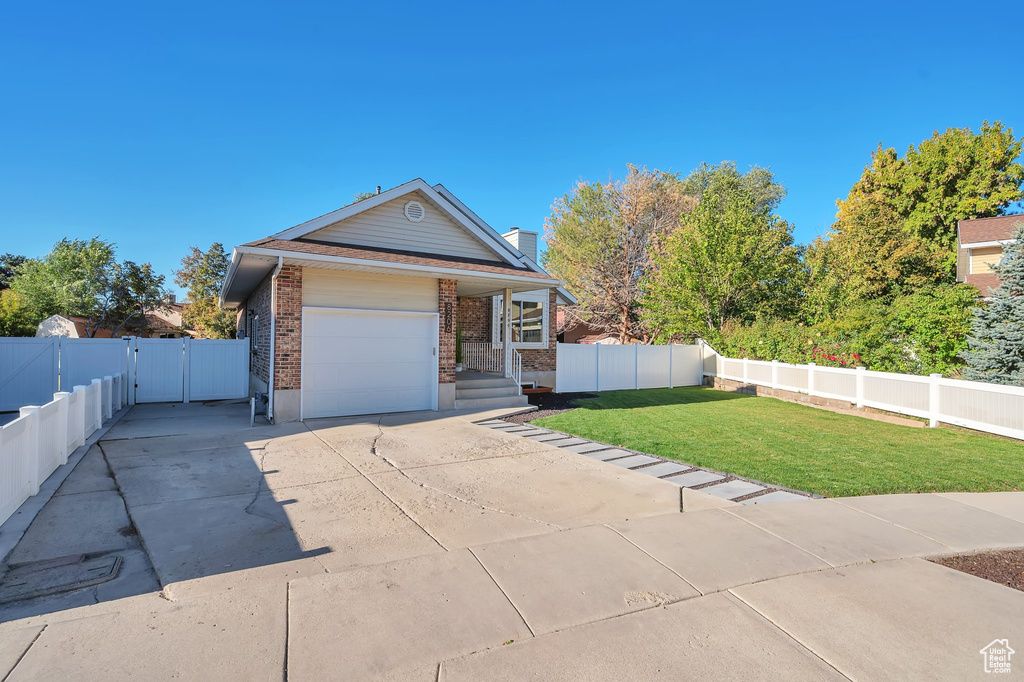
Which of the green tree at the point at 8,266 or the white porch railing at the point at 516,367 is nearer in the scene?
the white porch railing at the point at 516,367

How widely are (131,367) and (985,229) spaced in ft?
103

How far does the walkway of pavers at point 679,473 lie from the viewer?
230 inches

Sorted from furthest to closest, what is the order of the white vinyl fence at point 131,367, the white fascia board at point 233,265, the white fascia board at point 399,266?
the white vinyl fence at point 131,367
the white fascia board at point 233,265
the white fascia board at point 399,266

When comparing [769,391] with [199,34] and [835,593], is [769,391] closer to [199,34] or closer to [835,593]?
[835,593]

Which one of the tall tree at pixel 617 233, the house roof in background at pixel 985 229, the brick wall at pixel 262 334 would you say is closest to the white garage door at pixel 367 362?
the brick wall at pixel 262 334

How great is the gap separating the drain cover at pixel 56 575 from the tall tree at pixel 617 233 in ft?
84.4

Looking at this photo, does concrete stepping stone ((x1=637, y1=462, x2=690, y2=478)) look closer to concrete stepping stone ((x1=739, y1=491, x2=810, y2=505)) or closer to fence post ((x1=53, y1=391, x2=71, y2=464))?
concrete stepping stone ((x1=739, y1=491, x2=810, y2=505))

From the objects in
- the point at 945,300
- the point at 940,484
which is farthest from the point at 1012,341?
the point at 940,484

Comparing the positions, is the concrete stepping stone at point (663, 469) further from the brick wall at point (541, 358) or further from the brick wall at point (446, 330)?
the brick wall at point (541, 358)

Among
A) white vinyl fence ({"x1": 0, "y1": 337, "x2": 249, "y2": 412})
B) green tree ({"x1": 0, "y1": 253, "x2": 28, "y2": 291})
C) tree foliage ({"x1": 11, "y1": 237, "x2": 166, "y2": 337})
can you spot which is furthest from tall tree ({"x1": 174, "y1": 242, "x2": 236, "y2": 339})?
white vinyl fence ({"x1": 0, "y1": 337, "x2": 249, "y2": 412})

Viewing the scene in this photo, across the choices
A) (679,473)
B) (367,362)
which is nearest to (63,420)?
(367,362)

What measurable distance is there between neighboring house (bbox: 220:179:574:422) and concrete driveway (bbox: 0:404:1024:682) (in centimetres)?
436

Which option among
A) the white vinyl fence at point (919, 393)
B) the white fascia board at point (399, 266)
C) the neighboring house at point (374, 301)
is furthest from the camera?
the neighboring house at point (374, 301)

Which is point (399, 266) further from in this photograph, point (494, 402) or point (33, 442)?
point (33, 442)
